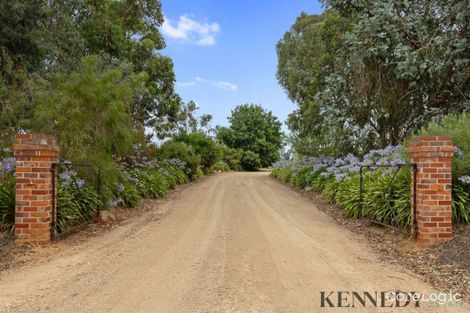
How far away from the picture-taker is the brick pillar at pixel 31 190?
5.61 metres

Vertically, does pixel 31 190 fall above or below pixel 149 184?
above

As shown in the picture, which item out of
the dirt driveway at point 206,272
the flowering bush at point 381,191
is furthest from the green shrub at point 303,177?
the dirt driveway at point 206,272

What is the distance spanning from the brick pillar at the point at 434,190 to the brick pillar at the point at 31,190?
5296 mm

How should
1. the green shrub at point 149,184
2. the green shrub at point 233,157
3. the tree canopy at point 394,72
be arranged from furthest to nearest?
the green shrub at point 233,157 < the green shrub at point 149,184 < the tree canopy at point 394,72

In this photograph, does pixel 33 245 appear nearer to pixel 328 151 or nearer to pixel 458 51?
pixel 458 51

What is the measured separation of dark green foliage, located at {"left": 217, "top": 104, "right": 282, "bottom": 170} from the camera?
36594 mm

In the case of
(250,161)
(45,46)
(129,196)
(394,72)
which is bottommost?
(129,196)

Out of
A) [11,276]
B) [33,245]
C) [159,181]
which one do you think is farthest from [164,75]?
[11,276]

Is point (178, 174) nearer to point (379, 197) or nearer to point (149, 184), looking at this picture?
point (149, 184)

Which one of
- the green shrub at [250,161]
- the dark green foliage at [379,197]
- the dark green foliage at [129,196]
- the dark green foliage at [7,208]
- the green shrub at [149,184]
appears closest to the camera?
the dark green foliage at [7,208]

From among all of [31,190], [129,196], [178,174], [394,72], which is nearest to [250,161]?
[178,174]

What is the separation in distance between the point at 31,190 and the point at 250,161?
31.0 m

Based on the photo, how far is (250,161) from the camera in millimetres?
36344

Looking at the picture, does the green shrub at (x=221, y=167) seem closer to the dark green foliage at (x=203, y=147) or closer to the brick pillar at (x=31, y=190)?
the dark green foliage at (x=203, y=147)
